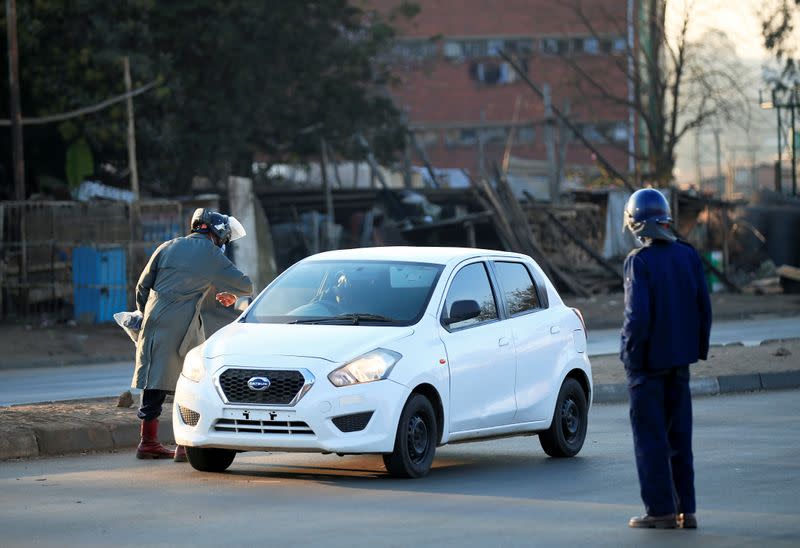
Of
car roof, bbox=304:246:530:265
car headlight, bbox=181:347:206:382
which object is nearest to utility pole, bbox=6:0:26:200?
car roof, bbox=304:246:530:265

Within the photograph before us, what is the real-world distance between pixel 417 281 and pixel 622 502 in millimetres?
2456

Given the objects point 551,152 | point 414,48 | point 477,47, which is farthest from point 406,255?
point 477,47

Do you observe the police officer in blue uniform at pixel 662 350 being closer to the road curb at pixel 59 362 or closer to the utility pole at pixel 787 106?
the road curb at pixel 59 362

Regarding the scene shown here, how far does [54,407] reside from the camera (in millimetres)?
13281

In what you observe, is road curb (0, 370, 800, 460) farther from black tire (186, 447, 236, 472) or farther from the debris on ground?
black tire (186, 447, 236, 472)

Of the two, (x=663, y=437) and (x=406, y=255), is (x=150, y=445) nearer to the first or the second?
(x=406, y=255)

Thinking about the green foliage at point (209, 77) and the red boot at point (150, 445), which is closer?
the red boot at point (150, 445)

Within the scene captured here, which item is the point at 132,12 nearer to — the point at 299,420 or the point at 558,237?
the point at 558,237

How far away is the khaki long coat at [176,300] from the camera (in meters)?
11.0

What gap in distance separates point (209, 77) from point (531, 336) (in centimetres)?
2747

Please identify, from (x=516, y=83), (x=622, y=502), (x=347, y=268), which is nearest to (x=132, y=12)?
(x=347, y=268)

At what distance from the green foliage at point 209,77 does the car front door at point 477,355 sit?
77.0ft

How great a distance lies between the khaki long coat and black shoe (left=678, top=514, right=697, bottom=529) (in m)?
4.19

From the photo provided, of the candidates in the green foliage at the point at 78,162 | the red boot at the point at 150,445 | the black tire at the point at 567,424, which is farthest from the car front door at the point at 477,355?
the green foliage at the point at 78,162
